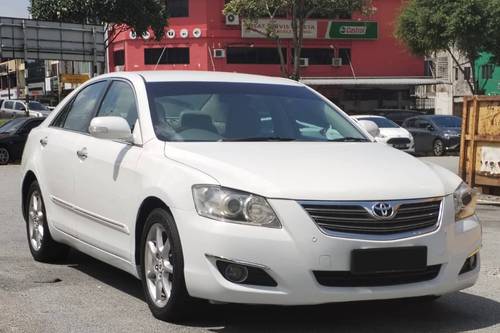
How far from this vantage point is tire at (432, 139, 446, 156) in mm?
23203

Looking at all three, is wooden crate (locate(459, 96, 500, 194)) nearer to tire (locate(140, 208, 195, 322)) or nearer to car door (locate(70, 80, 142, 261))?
car door (locate(70, 80, 142, 261))

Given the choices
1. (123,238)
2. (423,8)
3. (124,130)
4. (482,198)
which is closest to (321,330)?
(123,238)

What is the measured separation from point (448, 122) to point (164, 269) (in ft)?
69.2

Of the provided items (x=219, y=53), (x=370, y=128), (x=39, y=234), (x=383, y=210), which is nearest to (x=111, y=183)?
(x=39, y=234)

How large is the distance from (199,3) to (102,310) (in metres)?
40.5

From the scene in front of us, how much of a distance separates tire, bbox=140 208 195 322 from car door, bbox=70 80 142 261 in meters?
0.22

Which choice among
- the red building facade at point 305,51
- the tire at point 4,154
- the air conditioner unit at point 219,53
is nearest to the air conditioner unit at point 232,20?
the red building facade at point 305,51

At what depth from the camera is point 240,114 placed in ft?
17.3

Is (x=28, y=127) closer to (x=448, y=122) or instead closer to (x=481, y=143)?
(x=448, y=122)

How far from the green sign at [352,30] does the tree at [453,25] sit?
949 cm

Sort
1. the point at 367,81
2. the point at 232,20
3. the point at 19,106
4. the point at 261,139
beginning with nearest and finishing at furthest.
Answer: the point at 261,139 → the point at 19,106 → the point at 232,20 → the point at 367,81

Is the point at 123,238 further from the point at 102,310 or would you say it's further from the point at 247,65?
the point at 247,65

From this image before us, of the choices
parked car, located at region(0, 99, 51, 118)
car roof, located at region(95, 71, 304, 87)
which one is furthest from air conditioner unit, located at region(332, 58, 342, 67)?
Result: car roof, located at region(95, 71, 304, 87)

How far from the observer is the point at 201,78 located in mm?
5598
